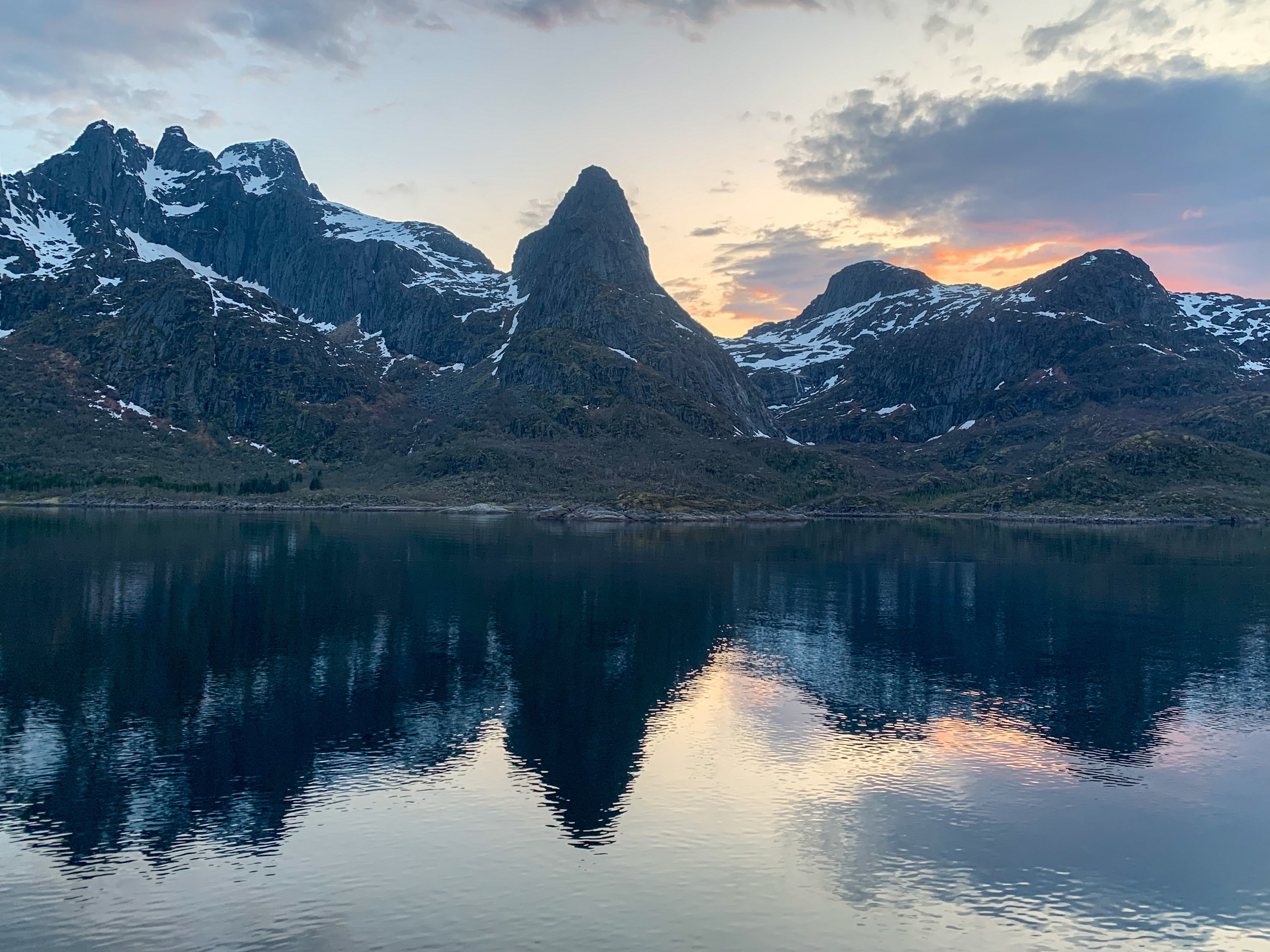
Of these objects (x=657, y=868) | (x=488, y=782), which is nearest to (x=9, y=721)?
(x=488, y=782)

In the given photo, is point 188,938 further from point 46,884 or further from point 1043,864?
point 1043,864

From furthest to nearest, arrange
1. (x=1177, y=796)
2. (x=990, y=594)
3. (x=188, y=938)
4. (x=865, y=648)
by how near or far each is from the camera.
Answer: (x=990, y=594) < (x=865, y=648) < (x=1177, y=796) < (x=188, y=938)

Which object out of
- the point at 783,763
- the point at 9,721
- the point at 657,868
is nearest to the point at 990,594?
the point at 783,763

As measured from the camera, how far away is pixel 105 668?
8919 centimetres

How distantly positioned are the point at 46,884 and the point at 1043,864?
53.3 m

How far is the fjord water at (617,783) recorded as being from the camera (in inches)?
1766

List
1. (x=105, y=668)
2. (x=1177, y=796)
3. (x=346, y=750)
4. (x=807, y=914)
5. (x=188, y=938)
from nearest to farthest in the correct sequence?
(x=188, y=938), (x=807, y=914), (x=1177, y=796), (x=346, y=750), (x=105, y=668)

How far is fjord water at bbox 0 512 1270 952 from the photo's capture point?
44844mm

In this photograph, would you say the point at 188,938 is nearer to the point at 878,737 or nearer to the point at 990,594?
the point at 878,737

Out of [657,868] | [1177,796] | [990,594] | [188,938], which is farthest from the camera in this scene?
[990,594]

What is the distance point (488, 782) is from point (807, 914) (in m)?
25.4

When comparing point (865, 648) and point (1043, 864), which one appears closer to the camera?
point (1043, 864)

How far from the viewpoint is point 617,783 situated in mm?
63875

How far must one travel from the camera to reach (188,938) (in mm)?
41375
